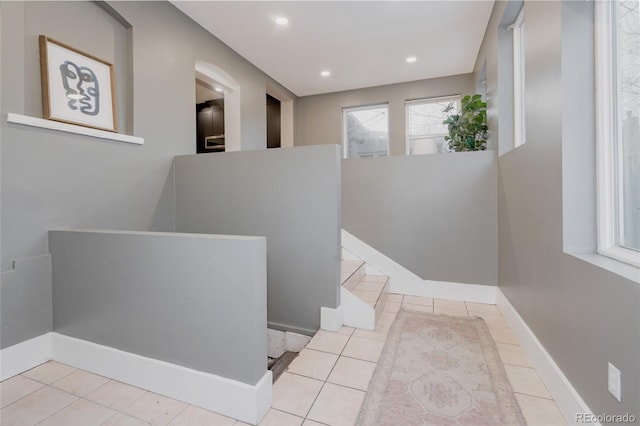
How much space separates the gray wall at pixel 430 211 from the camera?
3.12m

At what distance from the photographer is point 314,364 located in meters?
1.96

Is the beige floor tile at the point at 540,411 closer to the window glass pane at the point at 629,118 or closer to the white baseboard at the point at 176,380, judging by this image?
the window glass pane at the point at 629,118

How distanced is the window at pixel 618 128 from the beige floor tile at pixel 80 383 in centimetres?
284

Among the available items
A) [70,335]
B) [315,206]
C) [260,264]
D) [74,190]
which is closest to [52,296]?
[70,335]

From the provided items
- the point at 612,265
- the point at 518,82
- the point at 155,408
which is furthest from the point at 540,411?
the point at 518,82

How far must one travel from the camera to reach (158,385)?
5.48 feet

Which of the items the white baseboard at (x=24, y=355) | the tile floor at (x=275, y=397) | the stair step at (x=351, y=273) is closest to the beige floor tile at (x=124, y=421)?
the tile floor at (x=275, y=397)

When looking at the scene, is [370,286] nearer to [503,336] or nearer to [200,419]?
[503,336]

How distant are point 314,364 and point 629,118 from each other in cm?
213

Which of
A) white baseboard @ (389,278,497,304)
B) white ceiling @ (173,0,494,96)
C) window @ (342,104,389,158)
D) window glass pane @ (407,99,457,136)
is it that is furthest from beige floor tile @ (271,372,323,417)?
window glass pane @ (407,99,457,136)

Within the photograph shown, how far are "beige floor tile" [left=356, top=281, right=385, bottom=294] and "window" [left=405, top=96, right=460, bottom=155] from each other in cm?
264

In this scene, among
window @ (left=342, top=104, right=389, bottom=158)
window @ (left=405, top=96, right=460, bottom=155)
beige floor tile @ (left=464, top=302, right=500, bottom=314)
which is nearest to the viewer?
beige floor tile @ (left=464, top=302, right=500, bottom=314)

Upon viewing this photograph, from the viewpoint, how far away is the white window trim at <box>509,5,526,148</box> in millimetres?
2580

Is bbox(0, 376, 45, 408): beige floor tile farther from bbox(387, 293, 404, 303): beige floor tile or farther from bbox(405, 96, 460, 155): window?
bbox(405, 96, 460, 155): window
